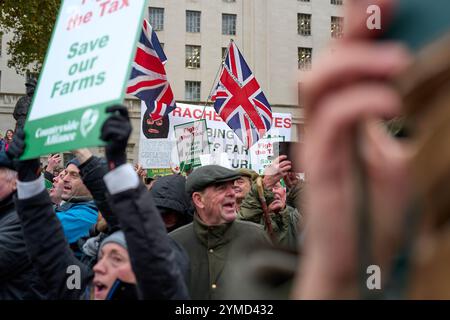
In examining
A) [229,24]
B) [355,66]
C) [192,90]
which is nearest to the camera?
[355,66]

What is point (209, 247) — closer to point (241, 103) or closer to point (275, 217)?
point (275, 217)

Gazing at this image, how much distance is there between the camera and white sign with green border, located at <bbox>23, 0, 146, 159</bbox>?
7.36ft

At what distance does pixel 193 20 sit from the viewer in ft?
135

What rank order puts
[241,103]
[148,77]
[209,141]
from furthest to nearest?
[209,141] < [241,103] < [148,77]

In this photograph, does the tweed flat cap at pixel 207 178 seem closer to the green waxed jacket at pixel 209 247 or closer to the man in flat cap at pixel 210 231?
the man in flat cap at pixel 210 231

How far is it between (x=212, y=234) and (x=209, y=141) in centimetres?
661

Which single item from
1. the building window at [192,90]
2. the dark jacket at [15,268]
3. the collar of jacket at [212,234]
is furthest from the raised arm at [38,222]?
the building window at [192,90]

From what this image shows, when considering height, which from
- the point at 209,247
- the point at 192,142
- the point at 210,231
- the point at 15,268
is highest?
the point at 192,142

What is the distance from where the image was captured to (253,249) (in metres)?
1.04

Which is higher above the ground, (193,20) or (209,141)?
(193,20)

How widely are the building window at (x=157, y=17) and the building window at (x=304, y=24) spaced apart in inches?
377

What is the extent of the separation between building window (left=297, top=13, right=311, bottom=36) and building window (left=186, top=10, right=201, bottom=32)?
7083 millimetres

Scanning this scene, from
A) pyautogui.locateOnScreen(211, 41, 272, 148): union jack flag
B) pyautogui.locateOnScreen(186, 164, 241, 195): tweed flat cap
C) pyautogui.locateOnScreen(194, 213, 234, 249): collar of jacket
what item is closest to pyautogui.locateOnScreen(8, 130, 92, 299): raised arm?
pyautogui.locateOnScreen(194, 213, 234, 249): collar of jacket

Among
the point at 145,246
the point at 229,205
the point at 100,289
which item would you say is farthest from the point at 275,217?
the point at 145,246
